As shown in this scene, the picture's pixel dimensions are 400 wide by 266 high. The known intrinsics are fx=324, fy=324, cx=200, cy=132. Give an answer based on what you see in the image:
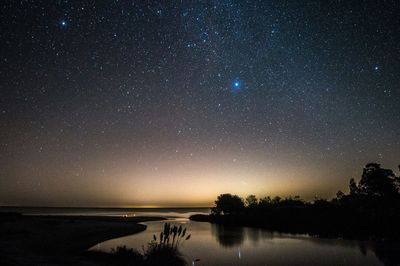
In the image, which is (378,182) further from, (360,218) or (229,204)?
(229,204)

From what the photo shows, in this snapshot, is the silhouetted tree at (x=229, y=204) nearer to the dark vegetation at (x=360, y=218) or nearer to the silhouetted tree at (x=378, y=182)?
the dark vegetation at (x=360, y=218)

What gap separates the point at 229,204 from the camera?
345 ft

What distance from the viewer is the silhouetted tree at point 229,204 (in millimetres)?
104375

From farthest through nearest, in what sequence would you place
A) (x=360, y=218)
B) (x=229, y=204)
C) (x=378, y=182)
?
(x=229, y=204) < (x=378, y=182) < (x=360, y=218)

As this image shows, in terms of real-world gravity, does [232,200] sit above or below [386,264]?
above

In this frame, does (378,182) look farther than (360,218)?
Yes

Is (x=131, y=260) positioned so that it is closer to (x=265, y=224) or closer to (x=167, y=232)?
(x=167, y=232)

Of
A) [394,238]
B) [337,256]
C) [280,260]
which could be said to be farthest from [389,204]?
→ [280,260]

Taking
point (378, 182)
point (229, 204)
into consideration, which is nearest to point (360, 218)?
point (378, 182)

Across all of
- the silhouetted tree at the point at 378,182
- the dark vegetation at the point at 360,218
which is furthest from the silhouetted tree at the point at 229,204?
the silhouetted tree at the point at 378,182

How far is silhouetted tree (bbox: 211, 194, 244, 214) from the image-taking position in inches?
4109

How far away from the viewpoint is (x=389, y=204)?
6556cm

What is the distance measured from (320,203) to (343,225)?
32.8 meters

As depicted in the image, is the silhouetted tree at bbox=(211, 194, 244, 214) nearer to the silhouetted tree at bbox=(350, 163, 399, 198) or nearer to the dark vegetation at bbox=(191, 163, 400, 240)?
the dark vegetation at bbox=(191, 163, 400, 240)
